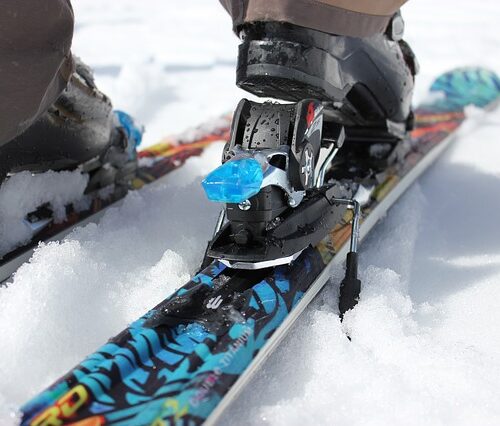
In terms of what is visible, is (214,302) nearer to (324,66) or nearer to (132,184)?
(324,66)

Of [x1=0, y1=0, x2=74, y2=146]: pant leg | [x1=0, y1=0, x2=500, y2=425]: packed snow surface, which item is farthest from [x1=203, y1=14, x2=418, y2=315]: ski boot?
[x1=0, y1=0, x2=74, y2=146]: pant leg

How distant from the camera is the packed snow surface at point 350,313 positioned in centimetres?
116

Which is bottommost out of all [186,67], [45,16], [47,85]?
[186,67]

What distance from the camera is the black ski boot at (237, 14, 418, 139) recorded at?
1.50 metres

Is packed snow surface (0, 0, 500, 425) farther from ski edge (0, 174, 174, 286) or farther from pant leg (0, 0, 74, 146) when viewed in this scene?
pant leg (0, 0, 74, 146)

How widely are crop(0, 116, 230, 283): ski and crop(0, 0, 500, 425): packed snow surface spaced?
0.09m

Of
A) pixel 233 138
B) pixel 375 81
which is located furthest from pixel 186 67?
pixel 233 138

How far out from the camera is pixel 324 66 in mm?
1550

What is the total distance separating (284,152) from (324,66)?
31cm

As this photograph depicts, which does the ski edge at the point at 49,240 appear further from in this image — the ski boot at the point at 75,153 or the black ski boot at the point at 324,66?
the black ski boot at the point at 324,66

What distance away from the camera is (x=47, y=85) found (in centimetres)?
139

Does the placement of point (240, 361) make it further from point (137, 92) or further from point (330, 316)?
point (137, 92)

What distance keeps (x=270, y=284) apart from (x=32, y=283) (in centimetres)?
57

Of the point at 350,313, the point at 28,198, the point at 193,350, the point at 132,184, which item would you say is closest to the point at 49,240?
the point at 28,198
